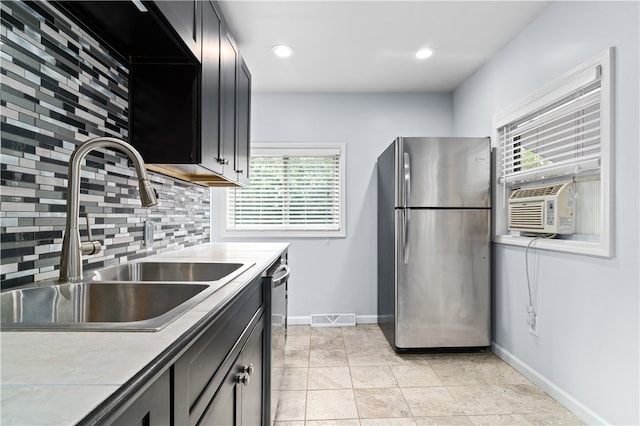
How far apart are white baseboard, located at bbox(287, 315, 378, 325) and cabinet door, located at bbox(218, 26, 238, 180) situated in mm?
1930

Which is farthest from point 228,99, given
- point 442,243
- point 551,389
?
point 551,389

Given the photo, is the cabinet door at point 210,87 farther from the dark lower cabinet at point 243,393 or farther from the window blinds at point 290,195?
the window blinds at point 290,195

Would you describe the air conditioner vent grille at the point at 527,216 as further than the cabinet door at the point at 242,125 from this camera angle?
No

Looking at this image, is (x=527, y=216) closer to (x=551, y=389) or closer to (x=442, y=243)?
(x=442, y=243)

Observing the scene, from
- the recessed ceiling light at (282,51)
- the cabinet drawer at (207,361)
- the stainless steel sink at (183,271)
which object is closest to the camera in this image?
the cabinet drawer at (207,361)

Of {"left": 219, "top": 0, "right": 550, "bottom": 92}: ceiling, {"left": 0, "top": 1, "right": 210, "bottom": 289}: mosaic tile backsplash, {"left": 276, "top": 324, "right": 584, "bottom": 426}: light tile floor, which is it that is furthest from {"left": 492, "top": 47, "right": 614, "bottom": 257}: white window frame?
{"left": 0, "top": 1, "right": 210, "bottom": 289}: mosaic tile backsplash

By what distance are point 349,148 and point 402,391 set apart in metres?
2.35

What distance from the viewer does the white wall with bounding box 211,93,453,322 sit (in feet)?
11.7

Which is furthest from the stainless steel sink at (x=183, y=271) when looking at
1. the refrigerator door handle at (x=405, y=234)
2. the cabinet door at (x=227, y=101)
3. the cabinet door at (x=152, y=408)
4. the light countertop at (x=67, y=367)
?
the refrigerator door handle at (x=405, y=234)

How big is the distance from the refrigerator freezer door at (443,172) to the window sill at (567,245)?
1.31 feet

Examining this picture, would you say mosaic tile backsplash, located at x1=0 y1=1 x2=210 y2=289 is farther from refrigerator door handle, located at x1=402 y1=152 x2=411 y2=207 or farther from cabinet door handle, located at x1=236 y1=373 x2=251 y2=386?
refrigerator door handle, located at x1=402 y1=152 x2=411 y2=207

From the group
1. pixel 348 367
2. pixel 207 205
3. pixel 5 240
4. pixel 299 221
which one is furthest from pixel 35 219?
pixel 299 221

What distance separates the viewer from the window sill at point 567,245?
5.58 feet

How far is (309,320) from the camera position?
354 cm
